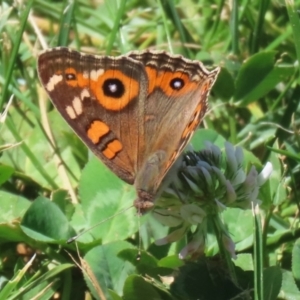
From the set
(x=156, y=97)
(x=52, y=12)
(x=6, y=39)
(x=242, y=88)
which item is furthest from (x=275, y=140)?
(x=52, y=12)

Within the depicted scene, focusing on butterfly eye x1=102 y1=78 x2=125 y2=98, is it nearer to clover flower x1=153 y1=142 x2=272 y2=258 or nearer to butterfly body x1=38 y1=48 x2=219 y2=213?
butterfly body x1=38 y1=48 x2=219 y2=213

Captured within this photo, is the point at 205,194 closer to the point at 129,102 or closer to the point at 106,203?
the point at 129,102

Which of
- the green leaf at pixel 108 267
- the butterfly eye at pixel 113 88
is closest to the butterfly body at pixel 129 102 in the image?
the butterfly eye at pixel 113 88

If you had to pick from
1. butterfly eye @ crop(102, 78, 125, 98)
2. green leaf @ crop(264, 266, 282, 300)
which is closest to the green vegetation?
green leaf @ crop(264, 266, 282, 300)

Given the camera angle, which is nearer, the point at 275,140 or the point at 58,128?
the point at 275,140

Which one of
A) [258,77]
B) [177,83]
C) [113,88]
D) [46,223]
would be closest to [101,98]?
[113,88]

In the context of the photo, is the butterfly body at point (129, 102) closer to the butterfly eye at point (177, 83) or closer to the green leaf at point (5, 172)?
the butterfly eye at point (177, 83)

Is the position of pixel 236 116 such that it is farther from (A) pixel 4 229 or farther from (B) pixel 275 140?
(A) pixel 4 229
